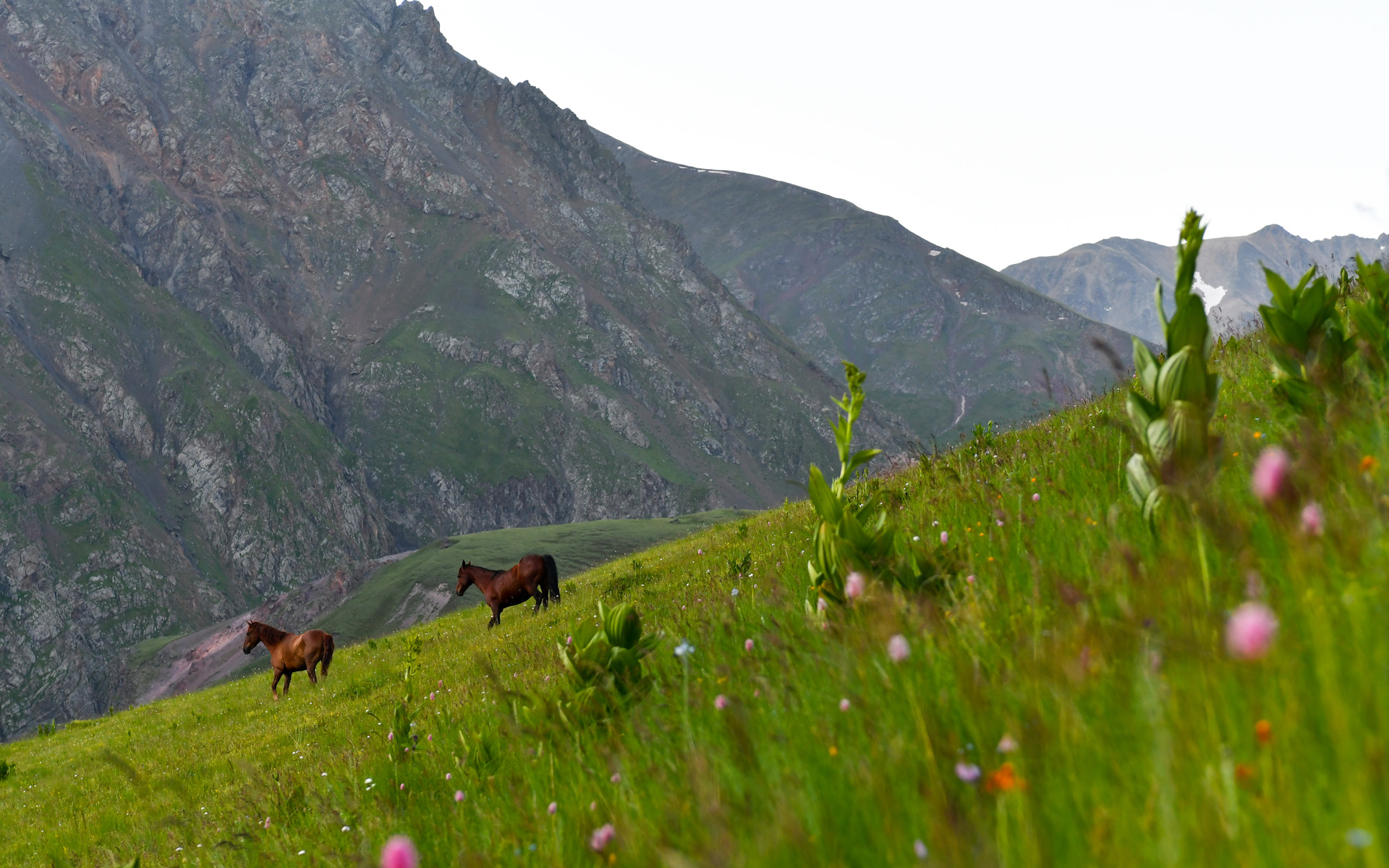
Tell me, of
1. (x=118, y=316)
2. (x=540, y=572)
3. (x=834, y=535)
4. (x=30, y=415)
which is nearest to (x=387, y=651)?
(x=540, y=572)

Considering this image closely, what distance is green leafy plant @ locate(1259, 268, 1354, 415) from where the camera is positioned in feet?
14.6

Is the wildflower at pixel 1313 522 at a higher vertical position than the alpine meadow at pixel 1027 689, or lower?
higher

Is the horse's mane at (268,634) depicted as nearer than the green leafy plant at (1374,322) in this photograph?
No

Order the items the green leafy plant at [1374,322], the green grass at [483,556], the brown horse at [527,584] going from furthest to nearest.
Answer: the green grass at [483,556] < the brown horse at [527,584] < the green leafy plant at [1374,322]

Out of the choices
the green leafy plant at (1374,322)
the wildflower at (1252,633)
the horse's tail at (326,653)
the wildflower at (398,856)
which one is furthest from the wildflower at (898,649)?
the horse's tail at (326,653)

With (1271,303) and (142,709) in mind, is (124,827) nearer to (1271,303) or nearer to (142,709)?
(1271,303)

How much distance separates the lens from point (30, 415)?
515 feet

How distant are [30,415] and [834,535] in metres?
206

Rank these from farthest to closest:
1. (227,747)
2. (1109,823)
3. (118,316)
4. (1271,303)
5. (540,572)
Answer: (118,316), (540,572), (227,747), (1271,303), (1109,823)

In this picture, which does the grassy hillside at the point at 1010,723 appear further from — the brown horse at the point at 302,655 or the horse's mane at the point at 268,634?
the horse's mane at the point at 268,634

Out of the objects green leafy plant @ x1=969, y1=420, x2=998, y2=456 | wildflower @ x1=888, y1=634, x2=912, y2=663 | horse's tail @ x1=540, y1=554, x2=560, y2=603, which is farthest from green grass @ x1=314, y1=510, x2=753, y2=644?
wildflower @ x1=888, y1=634, x2=912, y2=663

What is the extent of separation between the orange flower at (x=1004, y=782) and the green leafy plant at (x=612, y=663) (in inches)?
109

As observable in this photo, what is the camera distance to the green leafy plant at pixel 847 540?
437 centimetres

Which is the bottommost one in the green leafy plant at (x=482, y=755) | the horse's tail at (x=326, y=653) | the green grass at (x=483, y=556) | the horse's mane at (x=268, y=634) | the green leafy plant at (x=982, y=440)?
the green grass at (x=483, y=556)
